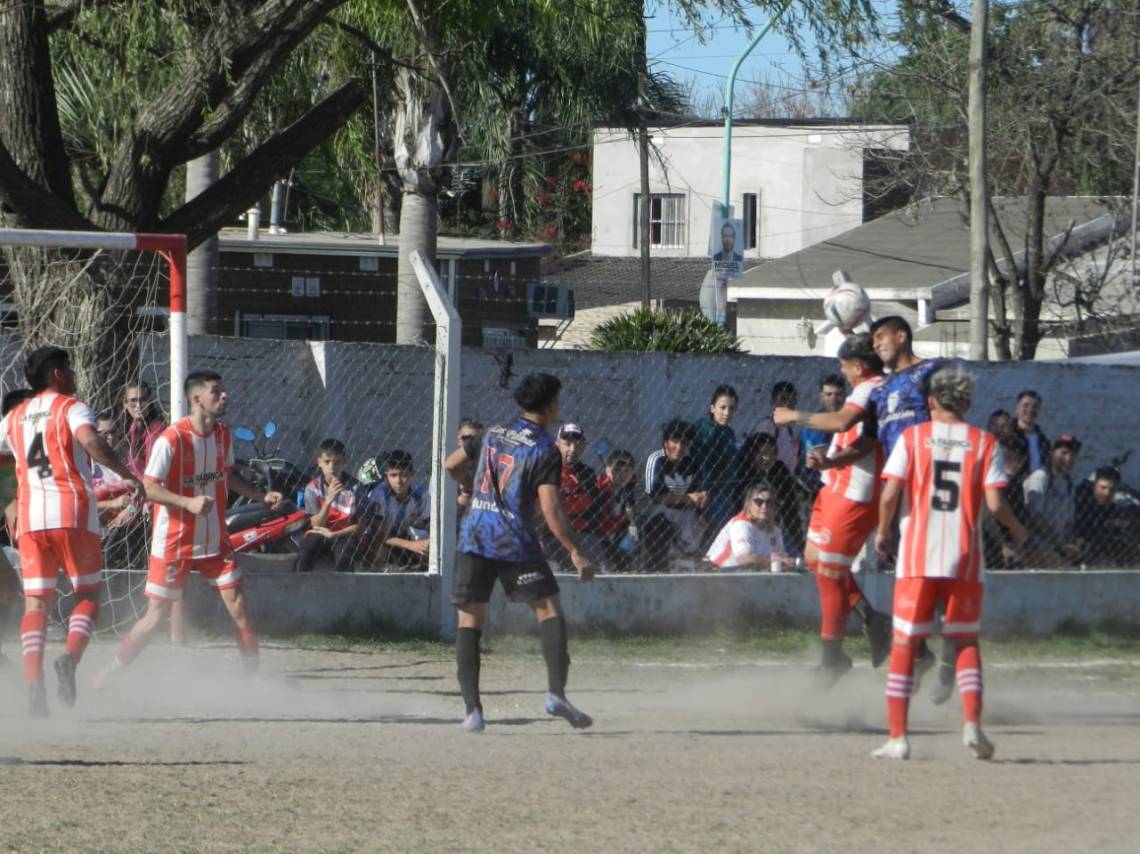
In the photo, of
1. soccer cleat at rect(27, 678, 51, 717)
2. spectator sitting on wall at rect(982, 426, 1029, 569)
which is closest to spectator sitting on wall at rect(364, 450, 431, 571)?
soccer cleat at rect(27, 678, 51, 717)

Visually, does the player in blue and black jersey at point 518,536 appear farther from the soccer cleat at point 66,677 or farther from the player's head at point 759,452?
the player's head at point 759,452

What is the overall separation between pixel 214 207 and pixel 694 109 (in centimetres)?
3675

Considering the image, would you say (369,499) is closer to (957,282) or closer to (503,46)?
(503,46)

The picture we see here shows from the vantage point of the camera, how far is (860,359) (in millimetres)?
8664

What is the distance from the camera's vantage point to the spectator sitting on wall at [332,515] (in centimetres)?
1139

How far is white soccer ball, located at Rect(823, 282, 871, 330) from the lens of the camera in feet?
29.6

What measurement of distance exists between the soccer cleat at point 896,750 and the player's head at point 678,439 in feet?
15.3

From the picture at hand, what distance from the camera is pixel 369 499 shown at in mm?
11602

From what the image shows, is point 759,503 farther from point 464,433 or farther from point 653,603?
point 464,433

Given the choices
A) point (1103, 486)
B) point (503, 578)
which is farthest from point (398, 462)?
point (1103, 486)

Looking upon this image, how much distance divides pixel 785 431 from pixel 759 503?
0.72 meters

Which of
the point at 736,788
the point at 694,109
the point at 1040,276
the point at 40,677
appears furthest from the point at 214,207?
the point at 694,109

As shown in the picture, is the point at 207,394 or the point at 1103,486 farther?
the point at 1103,486

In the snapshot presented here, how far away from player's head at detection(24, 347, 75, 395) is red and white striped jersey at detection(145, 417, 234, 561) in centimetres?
84
